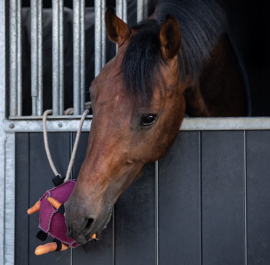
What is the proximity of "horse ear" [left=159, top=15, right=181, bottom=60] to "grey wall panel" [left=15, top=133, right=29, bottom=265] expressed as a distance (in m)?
0.72

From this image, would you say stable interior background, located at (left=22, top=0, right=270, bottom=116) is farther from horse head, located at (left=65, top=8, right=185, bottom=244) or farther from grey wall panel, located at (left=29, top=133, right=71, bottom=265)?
grey wall panel, located at (left=29, top=133, right=71, bottom=265)

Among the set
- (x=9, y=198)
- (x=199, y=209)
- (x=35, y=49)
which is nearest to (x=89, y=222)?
(x=199, y=209)

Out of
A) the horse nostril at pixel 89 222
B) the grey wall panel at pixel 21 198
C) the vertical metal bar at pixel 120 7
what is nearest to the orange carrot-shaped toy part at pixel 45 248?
the horse nostril at pixel 89 222

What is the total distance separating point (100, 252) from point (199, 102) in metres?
0.71

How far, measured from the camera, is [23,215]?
1.51 m

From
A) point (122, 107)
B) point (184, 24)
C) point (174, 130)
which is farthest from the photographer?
point (184, 24)

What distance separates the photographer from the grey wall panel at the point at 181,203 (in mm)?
1381

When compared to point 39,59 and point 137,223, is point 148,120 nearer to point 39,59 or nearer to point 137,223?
point 137,223

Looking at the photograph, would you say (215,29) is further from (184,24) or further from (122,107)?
(122,107)

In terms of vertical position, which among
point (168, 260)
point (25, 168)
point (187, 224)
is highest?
point (25, 168)

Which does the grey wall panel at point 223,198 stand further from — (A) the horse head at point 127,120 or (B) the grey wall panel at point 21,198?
(B) the grey wall panel at point 21,198

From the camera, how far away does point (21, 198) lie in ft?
4.98

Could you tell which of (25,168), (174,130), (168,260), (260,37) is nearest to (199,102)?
(174,130)

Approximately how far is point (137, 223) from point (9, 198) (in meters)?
0.56
